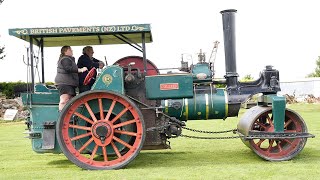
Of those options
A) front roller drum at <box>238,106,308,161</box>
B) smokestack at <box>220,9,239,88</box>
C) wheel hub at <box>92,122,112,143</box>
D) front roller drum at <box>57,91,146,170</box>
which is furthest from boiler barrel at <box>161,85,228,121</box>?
wheel hub at <box>92,122,112,143</box>

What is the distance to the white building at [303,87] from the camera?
3159cm

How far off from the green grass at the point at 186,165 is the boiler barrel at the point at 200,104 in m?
0.68

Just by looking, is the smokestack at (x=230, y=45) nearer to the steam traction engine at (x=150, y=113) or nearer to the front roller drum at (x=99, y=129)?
the steam traction engine at (x=150, y=113)

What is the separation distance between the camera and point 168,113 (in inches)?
288

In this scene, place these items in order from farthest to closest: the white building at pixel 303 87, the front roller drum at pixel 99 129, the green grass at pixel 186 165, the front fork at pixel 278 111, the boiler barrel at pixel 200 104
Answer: the white building at pixel 303 87, the boiler barrel at pixel 200 104, the front fork at pixel 278 111, the front roller drum at pixel 99 129, the green grass at pixel 186 165

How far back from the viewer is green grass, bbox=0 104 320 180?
19.0 ft

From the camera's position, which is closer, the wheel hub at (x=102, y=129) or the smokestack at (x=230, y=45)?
the wheel hub at (x=102, y=129)

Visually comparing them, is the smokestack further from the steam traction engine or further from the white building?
the white building

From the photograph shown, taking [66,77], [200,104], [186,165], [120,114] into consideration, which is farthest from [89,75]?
[186,165]

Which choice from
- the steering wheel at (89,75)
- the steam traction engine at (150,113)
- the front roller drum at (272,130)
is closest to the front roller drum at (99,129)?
the steam traction engine at (150,113)

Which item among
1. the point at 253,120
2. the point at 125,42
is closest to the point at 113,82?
the point at 125,42

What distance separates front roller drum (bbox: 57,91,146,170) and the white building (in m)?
26.4

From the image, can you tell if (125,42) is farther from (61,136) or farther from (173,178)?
(173,178)

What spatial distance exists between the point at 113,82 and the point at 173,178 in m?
1.66
